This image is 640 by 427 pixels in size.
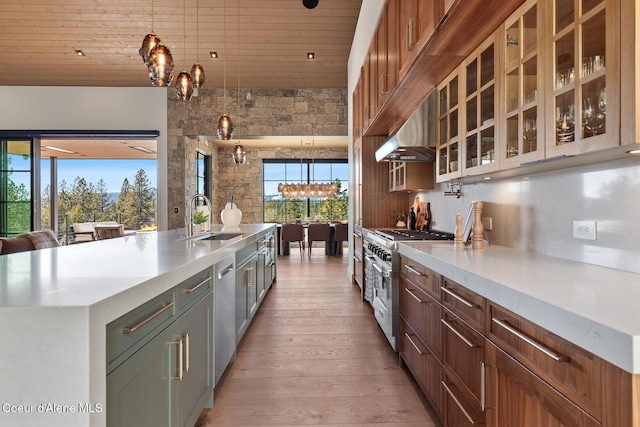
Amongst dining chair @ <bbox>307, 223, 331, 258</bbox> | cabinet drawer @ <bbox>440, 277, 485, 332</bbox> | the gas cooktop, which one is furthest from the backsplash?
dining chair @ <bbox>307, 223, 331, 258</bbox>

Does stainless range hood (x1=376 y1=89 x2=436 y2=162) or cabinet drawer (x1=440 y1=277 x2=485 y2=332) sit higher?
stainless range hood (x1=376 y1=89 x2=436 y2=162)

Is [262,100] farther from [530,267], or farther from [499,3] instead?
[530,267]

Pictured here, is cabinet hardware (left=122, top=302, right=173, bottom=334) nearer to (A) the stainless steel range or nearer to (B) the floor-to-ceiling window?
(A) the stainless steel range

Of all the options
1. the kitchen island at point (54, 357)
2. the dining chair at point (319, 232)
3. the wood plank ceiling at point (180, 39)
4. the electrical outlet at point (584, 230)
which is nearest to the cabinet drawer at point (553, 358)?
the electrical outlet at point (584, 230)

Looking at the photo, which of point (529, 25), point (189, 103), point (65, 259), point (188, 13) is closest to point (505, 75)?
point (529, 25)

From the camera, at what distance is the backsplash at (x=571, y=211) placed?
1405 mm

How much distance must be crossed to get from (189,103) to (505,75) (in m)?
6.55

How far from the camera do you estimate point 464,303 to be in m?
1.48

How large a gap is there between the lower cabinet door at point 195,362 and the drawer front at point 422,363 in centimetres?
116

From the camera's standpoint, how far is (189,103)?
7.19 metres

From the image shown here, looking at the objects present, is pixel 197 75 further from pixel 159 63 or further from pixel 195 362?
pixel 195 362

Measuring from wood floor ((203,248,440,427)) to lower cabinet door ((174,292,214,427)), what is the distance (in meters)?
0.24

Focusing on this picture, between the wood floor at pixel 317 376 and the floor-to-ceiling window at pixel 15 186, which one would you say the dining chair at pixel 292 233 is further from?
the floor-to-ceiling window at pixel 15 186

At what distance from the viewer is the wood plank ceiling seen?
5.00 m
